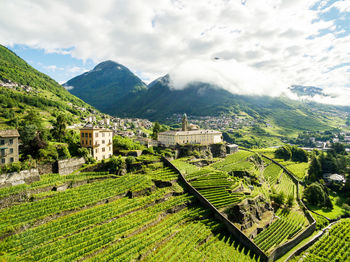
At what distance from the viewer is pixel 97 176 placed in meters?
39.1

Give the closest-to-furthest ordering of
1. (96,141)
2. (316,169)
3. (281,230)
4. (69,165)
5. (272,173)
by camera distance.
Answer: (69,165) → (281,230) → (96,141) → (272,173) → (316,169)

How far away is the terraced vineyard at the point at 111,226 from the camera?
2383 centimetres

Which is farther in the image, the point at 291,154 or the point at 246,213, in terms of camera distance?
the point at 291,154

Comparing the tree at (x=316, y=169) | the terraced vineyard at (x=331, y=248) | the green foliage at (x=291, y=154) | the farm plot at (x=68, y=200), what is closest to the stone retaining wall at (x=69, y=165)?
the farm plot at (x=68, y=200)

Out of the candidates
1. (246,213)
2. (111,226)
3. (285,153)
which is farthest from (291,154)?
(111,226)

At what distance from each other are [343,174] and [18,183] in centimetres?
12874

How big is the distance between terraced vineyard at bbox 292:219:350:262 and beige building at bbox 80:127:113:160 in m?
52.4

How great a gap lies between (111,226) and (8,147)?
2436 centimetres

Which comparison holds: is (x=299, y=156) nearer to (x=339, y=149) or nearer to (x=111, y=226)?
(x=339, y=149)

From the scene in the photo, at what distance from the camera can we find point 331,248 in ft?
145

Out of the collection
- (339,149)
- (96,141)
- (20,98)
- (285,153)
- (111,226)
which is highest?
(20,98)

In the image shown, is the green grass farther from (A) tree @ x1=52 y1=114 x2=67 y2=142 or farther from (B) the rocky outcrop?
(A) tree @ x1=52 y1=114 x2=67 y2=142

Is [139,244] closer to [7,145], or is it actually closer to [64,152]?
[64,152]

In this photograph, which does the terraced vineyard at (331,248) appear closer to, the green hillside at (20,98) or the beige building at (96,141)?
the beige building at (96,141)
